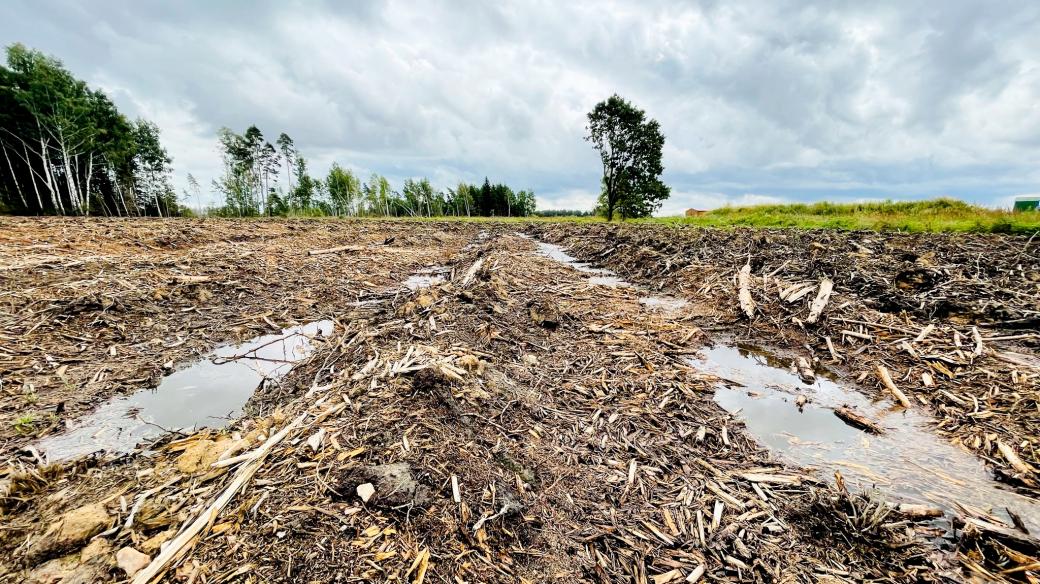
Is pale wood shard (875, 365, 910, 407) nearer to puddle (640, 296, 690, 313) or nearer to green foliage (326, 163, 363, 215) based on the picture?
puddle (640, 296, 690, 313)

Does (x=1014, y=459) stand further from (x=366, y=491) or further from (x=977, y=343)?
(x=366, y=491)

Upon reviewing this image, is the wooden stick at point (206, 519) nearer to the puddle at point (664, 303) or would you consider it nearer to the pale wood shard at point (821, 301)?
the puddle at point (664, 303)

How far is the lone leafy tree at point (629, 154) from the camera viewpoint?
132ft

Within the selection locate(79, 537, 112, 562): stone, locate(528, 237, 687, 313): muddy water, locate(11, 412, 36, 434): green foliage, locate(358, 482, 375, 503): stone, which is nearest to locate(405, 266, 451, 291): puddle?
locate(528, 237, 687, 313): muddy water

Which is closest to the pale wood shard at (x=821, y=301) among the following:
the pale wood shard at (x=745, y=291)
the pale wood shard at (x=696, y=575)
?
the pale wood shard at (x=745, y=291)

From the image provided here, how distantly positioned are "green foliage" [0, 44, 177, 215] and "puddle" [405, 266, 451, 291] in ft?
138

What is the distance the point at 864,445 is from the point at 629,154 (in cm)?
4356

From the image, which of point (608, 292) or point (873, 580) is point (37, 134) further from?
point (873, 580)

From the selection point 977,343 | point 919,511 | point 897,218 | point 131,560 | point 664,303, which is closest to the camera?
point 131,560

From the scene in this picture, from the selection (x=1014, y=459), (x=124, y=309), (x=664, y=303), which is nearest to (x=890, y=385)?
(x=1014, y=459)

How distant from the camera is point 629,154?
41.8m

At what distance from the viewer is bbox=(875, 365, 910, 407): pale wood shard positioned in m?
3.51

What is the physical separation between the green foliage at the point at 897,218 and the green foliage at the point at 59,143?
51.7 metres

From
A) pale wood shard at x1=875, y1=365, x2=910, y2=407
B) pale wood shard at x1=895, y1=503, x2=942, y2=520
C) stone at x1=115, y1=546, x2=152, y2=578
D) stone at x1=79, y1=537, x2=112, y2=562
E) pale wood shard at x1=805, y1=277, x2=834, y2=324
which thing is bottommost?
pale wood shard at x1=895, y1=503, x2=942, y2=520
